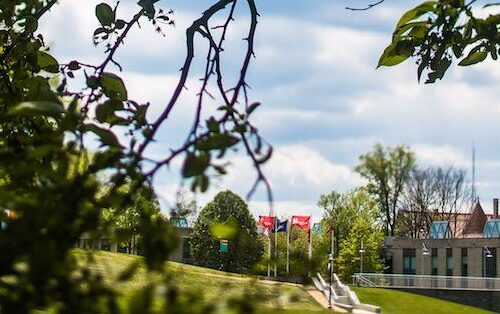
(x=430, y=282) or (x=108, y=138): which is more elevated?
(x=108, y=138)

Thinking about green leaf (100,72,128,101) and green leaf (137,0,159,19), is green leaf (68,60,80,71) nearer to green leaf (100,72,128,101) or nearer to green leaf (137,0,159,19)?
green leaf (137,0,159,19)

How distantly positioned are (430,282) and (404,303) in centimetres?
1047

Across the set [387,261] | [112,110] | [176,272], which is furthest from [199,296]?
[387,261]

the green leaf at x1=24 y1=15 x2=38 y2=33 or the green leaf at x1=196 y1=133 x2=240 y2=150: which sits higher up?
the green leaf at x1=24 y1=15 x2=38 y2=33

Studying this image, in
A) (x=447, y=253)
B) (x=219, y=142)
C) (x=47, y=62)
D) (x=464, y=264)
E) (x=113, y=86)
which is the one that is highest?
(x=47, y=62)

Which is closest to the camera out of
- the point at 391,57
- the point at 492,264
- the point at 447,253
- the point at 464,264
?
the point at 391,57

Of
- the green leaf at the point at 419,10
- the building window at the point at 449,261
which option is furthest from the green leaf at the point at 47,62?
the building window at the point at 449,261

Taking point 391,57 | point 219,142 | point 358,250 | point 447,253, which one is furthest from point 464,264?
point 219,142

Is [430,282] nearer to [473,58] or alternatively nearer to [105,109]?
[473,58]

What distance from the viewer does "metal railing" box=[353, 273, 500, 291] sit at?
4766 centimetres

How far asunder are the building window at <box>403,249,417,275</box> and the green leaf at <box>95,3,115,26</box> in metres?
62.9

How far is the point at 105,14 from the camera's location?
2.53m

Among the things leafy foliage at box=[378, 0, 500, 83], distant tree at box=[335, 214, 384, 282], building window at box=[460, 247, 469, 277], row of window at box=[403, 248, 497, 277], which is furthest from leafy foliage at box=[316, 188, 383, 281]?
leafy foliage at box=[378, 0, 500, 83]

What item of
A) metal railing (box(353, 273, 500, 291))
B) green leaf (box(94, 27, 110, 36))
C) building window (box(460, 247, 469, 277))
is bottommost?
metal railing (box(353, 273, 500, 291))
